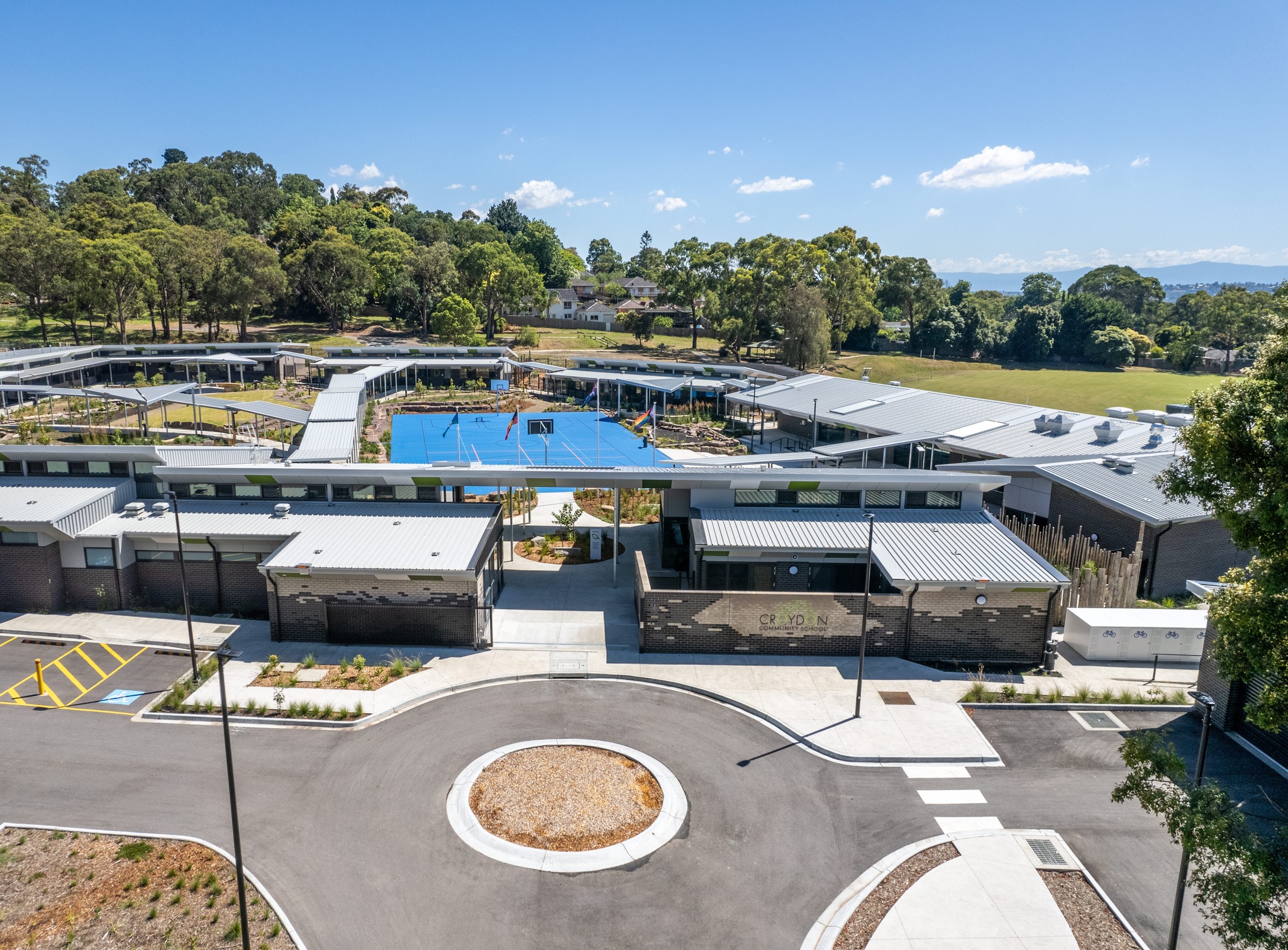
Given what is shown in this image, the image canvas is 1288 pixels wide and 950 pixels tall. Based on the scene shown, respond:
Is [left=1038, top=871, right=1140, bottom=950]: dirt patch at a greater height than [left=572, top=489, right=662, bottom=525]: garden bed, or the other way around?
[left=572, top=489, right=662, bottom=525]: garden bed

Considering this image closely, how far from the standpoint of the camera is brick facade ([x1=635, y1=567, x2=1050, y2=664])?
25172mm

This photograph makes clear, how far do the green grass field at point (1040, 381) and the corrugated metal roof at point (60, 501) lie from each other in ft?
233

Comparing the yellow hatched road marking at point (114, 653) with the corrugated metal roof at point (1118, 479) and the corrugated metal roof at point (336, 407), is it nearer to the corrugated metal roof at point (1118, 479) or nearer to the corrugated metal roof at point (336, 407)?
the corrugated metal roof at point (336, 407)

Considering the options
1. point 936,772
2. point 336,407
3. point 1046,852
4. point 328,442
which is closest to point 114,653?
point 328,442

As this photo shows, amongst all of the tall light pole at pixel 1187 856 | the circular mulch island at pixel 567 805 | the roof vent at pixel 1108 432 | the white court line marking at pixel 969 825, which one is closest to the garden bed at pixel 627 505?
the circular mulch island at pixel 567 805

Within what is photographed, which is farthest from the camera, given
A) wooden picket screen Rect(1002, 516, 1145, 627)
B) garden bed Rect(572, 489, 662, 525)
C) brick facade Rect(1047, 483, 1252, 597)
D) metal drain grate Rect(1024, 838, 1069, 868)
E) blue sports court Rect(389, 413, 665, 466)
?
blue sports court Rect(389, 413, 665, 466)

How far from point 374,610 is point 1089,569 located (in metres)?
24.4

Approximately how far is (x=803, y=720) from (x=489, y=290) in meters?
95.4

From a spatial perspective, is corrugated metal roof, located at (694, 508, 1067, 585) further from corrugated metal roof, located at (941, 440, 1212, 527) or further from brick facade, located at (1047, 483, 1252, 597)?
brick facade, located at (1047, 483, 1252, 597)

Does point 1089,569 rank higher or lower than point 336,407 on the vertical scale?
lower

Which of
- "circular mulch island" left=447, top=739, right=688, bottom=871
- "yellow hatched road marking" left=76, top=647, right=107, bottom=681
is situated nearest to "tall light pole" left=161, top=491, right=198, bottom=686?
"yellow hatched road marking" left=76, top=647, right=107, bottom=681

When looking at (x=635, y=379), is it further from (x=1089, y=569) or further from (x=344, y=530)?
(x=1089, y=569)

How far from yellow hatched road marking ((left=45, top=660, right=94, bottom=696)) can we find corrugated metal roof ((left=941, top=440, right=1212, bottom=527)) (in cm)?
3410

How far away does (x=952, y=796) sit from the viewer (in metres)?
18.6
